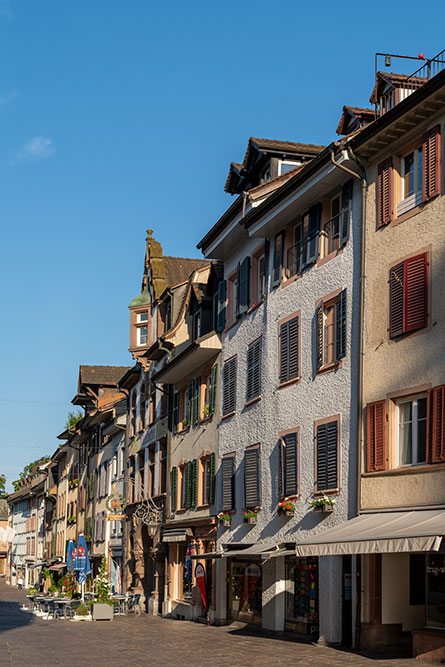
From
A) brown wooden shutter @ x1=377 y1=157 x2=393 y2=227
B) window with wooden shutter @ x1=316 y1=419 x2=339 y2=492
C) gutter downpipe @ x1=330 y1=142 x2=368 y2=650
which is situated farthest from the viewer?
window with wooden shutter @ x1=316 y1=419 x2=339 y2=492

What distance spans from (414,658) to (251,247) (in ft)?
49.1

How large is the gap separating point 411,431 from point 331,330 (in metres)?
4.75

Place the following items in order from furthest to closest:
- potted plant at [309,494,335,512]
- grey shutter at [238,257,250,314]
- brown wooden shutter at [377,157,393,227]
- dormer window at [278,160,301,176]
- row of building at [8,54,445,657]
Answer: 1. grey shutter at [238,257,250,314]
2. dormer window at [278,160,301,176]
3. potted plant at [309,494,335,512]
4. brown wooden shutter at [377,157,393,227]
5. row of building at [8,54,445,657]

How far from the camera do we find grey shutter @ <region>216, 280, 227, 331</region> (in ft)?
109

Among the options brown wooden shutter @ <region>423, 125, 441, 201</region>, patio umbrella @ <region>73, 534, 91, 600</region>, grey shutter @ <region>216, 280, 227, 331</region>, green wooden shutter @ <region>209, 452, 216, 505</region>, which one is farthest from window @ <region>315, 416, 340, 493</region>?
patio umbrella @ <region>73, 534, 91, 600</region>

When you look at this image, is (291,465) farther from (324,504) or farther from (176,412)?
(176,412)

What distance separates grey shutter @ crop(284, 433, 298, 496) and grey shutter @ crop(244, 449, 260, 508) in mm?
2263

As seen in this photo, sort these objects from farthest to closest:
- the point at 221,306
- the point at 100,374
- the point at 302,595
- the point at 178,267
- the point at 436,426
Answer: the point at 100,374
the point at 178,267
the point at 221,306
the point at 302,595
the point at 436,426

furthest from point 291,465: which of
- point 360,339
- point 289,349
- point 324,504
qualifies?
point 360,339

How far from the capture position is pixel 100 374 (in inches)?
2586

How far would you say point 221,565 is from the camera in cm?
3158

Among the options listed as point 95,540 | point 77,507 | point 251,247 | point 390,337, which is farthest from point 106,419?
point 390,337

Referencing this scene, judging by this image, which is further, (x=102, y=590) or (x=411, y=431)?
(x=102, y=590)

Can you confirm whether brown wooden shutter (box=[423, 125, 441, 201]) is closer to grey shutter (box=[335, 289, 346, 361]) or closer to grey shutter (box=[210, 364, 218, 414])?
grey shutter (box=[335, 289, 346, 361])
